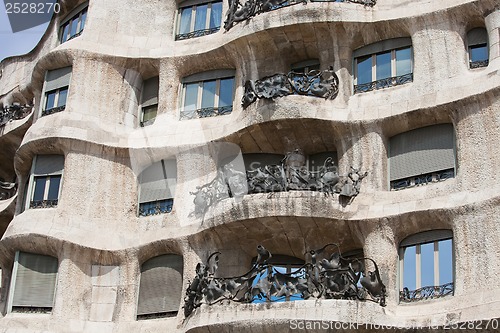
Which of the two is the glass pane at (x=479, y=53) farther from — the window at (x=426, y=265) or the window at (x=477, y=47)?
the window at (x=426, y=265)

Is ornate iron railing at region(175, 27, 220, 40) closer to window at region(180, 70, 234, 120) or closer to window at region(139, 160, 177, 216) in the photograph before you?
window at region(180, 70, 234, 120)

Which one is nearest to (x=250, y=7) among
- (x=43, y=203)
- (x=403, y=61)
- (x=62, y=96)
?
(x=403, y=61)

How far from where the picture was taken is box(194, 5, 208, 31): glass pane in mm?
26834

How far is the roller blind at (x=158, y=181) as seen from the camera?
80.7 feet

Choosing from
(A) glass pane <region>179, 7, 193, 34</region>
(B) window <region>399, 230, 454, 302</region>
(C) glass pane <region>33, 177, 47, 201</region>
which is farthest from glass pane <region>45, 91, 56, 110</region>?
(B) window <region>399, 230, 454, 302</region>

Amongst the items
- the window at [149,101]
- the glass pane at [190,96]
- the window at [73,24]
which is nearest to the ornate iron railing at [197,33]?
the window at [149,101]

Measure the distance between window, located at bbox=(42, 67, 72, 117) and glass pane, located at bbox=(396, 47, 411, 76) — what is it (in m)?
9.24

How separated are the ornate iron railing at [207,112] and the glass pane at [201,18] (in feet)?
9.13

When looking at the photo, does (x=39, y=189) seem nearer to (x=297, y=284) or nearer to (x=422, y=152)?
(x=297, y=284)

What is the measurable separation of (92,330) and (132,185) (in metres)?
4.09

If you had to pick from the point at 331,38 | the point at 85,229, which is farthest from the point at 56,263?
the point at 331,38

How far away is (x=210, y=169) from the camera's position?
954 inches

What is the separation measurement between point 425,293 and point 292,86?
6235mm

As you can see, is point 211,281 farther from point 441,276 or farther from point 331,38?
point 331,38
